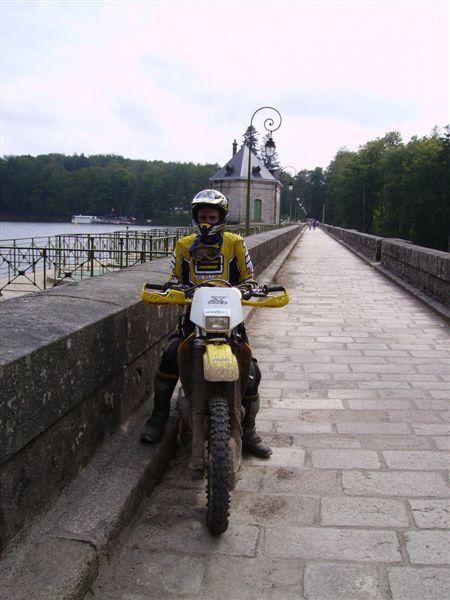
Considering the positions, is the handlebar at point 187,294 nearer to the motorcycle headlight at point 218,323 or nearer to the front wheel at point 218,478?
the motorcycle headlight at point 218,323

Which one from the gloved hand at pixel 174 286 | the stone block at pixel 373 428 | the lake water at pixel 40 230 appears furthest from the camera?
the lake water at pixel 40 230

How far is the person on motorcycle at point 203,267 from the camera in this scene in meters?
3.70

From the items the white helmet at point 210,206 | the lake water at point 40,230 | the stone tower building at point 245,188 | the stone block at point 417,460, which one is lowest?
the lake water at point 40,230

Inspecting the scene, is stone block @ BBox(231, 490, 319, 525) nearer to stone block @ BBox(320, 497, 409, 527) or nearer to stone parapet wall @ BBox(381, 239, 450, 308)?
stone block @ BBox(320, 497, 409, 527)

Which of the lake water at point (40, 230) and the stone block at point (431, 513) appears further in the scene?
the lake water at point (40, 230)

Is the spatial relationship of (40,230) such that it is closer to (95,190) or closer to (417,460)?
(95,190)

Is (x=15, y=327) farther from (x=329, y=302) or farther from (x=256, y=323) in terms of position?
(x=329, y=302)

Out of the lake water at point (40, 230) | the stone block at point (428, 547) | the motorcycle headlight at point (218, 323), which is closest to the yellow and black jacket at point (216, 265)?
the motorcycle headlight at point (218, 323)

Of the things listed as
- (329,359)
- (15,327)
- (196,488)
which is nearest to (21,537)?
(15,327)

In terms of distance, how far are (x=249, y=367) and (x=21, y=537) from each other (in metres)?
1.51

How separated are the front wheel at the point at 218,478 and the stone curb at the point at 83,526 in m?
0.42

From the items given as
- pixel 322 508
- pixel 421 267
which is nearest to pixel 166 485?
pixel 322 508

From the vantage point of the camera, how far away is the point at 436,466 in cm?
387

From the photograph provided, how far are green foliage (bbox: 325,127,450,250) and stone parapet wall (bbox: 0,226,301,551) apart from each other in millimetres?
63358
